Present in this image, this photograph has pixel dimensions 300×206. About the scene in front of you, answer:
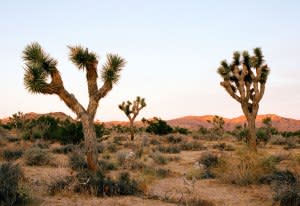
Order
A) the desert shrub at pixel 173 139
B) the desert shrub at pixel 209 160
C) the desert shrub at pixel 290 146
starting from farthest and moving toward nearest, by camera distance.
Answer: the desert shrub at pixel 173 139 < the desert shrub at pixel 290 146 < the desert shrub at pixel 209 160

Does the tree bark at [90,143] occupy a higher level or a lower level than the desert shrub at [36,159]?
higher

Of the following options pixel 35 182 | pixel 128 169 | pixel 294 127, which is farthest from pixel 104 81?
pixel 294 127

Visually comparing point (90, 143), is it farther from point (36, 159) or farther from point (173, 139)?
point (173, 139)

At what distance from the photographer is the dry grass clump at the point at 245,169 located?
8.84 metres

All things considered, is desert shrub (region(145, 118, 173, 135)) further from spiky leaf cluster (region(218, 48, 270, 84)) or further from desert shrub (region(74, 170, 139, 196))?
desert shrub (region(74, 170, 139, 196))

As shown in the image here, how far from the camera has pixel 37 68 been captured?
33.8 ft

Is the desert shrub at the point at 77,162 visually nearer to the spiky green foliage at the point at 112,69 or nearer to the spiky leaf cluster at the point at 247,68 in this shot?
the spiky green foliage at the point at 112,69

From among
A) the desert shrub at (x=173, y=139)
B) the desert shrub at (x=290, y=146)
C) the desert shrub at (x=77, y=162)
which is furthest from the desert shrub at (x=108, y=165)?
the desert shrub at (x=173, y=139)

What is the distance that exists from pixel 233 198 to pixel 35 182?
4574 mm

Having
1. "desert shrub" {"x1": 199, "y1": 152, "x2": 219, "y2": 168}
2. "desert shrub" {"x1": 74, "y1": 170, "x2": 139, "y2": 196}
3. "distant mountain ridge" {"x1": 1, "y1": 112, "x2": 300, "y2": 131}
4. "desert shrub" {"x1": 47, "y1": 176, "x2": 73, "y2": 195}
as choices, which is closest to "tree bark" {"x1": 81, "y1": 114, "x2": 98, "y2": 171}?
"desert shrub" {"x1": 74, "y1": 170, "x2": 139, "y2": 196}

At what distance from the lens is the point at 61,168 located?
11352mm

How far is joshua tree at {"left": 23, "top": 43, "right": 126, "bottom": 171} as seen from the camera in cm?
1009

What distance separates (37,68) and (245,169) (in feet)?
21.6

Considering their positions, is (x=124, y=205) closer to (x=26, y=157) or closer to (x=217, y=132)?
(x=26, y=157)
